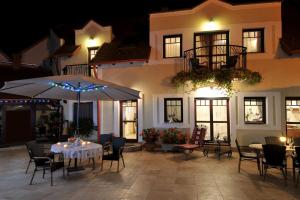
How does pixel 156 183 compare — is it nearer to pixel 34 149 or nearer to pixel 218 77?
pixel 34 149

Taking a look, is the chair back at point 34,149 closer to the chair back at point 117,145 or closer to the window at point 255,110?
the chair back at point 117,145

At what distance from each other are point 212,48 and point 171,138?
4.23 meters

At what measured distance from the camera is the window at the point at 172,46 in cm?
1124

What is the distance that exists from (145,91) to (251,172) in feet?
19.0

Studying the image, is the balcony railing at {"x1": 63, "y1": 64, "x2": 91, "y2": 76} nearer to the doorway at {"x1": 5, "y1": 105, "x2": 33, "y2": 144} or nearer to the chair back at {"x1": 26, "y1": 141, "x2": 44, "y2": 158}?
the doorway at {"x1": 5, "y1": 105, "x2": 33, "y2": 144}

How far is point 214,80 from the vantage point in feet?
32.5

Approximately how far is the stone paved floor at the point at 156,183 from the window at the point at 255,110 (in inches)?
102

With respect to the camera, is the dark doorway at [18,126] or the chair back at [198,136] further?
the dark doorway at [18,126]

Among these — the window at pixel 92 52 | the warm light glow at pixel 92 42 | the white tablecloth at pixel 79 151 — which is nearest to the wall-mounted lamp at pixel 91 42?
the warm light glow at pixel 92 42

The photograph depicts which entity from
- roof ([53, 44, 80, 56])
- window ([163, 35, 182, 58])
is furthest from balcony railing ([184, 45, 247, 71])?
roof ([53, 44, 80, 56])

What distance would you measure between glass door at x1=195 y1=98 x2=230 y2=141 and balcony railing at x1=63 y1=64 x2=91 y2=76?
5.75 metres

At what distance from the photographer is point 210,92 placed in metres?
10.5

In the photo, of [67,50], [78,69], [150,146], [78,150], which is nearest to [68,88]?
[78,150]

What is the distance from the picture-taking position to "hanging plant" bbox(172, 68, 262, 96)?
962 centimetres
